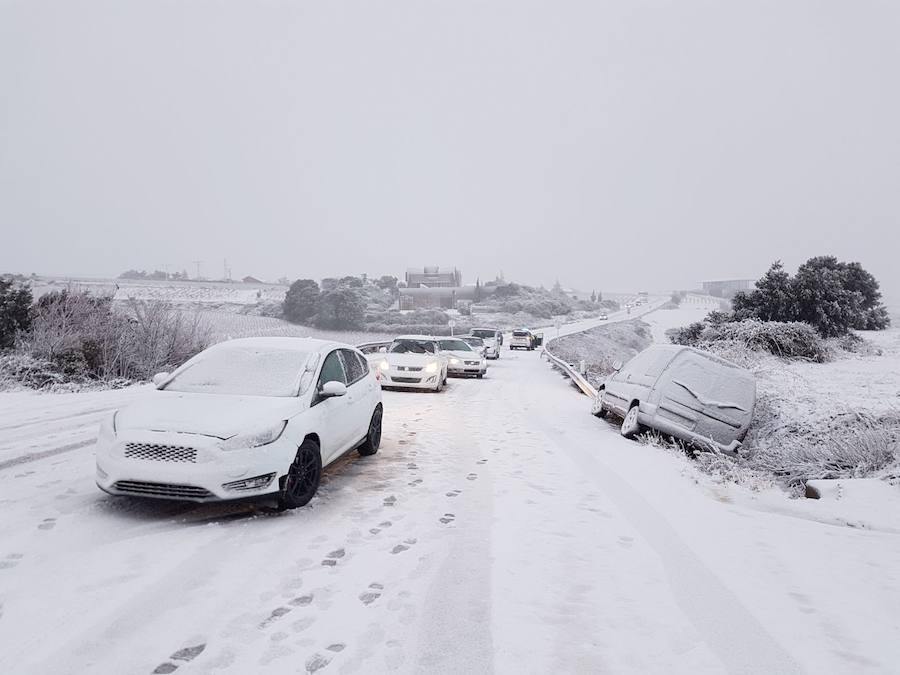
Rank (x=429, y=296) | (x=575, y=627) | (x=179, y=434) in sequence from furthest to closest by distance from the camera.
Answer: (x=429, y=296), (x=179, y=434), (x=575, y=627)

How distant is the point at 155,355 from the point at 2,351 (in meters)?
3.69

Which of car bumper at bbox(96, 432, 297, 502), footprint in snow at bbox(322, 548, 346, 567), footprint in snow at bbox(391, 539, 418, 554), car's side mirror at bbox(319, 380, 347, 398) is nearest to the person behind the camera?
footprint in snow at bbox(322, 548, 346, 567)

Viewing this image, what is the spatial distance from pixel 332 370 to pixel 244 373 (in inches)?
39.9

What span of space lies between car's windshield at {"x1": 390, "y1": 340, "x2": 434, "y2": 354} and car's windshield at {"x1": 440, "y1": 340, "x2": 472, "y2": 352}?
436 centimetres

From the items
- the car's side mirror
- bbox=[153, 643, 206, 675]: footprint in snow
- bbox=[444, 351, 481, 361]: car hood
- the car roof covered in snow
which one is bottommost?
bbox=[153, 643, 206, 675]: footprint in snow

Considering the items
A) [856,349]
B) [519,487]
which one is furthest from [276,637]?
[856,349]

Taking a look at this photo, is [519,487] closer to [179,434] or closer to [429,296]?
[179,434]

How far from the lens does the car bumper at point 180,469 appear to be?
14.4 feet

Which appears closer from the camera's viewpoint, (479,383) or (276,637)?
(276,637)

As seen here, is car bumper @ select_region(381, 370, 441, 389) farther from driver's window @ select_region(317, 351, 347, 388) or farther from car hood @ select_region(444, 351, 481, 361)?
driver's window @ select_region(317, 351, 347, 388)

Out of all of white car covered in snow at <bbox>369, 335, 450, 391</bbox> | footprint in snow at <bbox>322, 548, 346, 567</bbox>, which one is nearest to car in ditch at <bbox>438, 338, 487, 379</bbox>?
white car covered in snow at <bbox>369, 335, 450, 391</bbox>

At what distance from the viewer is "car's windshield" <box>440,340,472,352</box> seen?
20638mm

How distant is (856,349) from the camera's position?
22250 mm

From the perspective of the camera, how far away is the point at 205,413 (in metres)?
4.83
